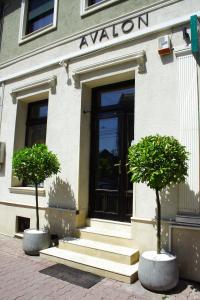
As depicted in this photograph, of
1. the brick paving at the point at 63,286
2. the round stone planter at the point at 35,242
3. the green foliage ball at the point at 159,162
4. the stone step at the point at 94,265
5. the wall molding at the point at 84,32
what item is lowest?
the brick paving at the point at 63,286

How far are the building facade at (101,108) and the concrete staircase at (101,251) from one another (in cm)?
9

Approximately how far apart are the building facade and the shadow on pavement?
1033 mm

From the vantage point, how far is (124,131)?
5.77m

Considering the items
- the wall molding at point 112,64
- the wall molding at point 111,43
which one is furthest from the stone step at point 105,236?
the wall molding at point 111,43

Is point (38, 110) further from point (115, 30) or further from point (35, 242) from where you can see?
point (35, 242)

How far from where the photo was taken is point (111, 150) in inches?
234

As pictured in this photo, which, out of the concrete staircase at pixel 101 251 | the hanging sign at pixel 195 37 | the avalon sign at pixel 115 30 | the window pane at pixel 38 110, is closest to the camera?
the hanging sign at pixel 195 37

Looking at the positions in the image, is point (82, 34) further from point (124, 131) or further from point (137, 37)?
point (124, 131)

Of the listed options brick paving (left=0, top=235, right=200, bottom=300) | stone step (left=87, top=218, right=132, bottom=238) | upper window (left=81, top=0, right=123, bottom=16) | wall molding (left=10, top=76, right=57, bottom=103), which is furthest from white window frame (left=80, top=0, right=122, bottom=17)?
brick paving (left=0, top=235, right=200, bottom=300)

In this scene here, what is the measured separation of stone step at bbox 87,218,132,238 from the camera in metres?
5.27

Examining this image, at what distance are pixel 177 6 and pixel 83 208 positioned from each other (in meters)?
4.43

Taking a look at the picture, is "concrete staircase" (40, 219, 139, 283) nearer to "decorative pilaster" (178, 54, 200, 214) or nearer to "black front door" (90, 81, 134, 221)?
"black front door" (90, 81, 134, 221)

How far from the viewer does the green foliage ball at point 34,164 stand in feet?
18.1

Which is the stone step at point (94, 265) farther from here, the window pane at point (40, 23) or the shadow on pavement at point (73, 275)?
the window pane at point (40, 23)
